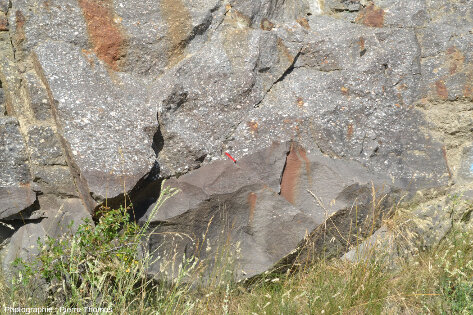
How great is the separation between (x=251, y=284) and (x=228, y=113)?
1.06 meters

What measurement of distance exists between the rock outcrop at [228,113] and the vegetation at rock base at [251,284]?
7.4 inches

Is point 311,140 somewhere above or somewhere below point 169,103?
below

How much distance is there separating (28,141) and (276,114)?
1.52 metres

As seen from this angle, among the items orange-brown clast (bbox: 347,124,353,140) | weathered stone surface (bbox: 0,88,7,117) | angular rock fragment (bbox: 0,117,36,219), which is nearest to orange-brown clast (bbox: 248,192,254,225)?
orange-brown clast (bbox: 347,124,353,140)

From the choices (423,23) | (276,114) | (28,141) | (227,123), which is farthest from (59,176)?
(423,23)

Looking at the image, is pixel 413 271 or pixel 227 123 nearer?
pixel 413 271

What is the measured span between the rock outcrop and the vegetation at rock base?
19 cm

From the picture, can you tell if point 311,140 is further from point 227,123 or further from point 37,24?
point 37,24

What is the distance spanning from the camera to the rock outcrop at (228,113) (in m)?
3.23

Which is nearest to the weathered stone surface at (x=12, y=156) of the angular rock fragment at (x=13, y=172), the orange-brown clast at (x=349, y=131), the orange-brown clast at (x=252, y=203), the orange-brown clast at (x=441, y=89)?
the angular rock fragment at (x=13, y=172)

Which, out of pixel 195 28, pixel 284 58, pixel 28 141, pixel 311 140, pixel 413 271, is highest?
pixel 195 28

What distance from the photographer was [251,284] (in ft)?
10.7

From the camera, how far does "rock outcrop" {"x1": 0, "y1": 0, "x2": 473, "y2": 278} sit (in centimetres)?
323

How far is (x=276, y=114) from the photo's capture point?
3469mm
